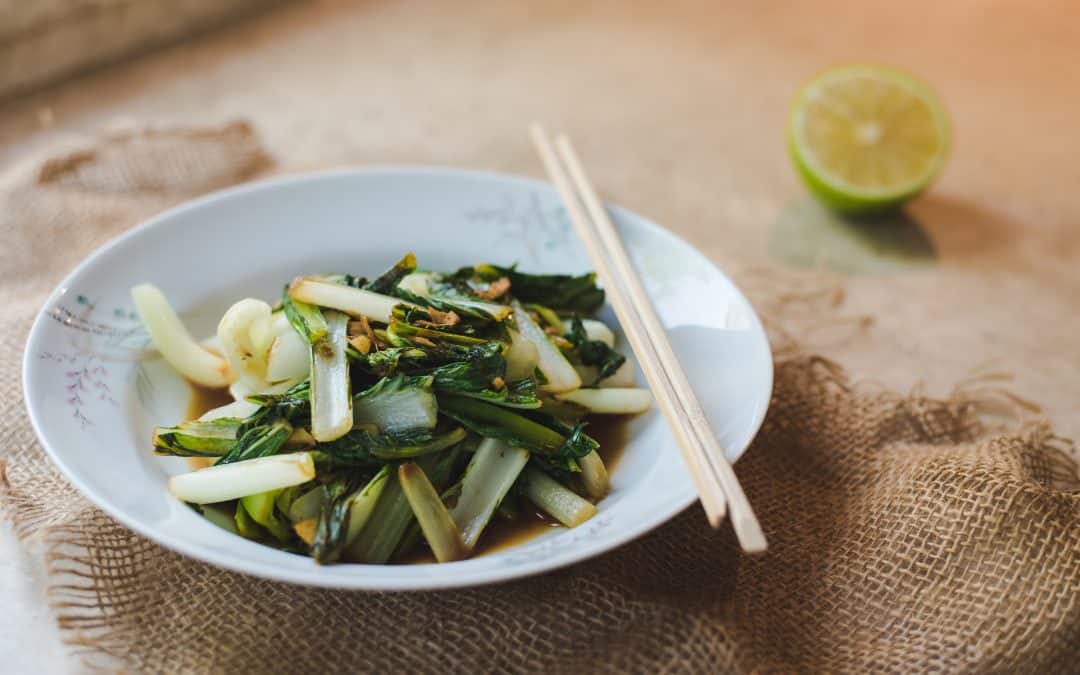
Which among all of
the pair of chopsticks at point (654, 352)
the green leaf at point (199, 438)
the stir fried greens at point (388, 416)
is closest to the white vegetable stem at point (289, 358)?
the stir fried greens at point (388, 416)

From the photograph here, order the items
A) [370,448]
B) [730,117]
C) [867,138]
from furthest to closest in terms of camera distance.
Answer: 1. [730,117]
2. [867,138]
3. [370,448]

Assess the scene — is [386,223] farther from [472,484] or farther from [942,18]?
[942,18]

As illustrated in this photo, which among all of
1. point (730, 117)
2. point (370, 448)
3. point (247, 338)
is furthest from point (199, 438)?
point (730, 117)

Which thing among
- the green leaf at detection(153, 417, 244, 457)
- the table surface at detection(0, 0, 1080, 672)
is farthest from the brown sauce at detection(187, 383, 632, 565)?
the table surface at detection(0, 0, 1080, 672)

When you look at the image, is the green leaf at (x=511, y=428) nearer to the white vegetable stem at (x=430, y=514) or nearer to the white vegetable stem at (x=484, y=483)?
the white vegetable stem at (x=484, y=483)

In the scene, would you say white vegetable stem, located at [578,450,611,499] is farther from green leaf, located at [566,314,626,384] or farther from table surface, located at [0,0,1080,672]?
table surface, located at [0,0,1080,672]

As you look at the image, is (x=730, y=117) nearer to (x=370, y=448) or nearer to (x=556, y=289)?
(x=556, y=289)
